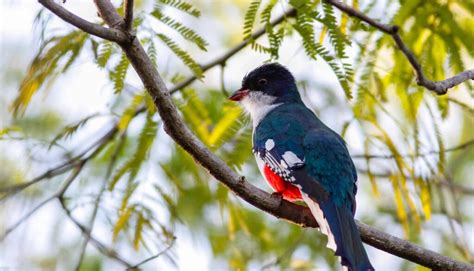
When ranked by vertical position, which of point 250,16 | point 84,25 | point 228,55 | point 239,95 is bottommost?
point 84,25

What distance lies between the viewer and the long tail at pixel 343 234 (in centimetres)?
430

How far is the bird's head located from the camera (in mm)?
6016

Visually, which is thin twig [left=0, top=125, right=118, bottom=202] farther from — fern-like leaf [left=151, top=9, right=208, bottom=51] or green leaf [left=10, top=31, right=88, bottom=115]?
fern-like leaf [left=151, top=9, right=208, bottom=51]

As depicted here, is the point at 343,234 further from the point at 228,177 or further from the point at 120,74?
the point at 120,74

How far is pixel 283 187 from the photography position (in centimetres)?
491

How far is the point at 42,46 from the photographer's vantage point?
16.2 ft

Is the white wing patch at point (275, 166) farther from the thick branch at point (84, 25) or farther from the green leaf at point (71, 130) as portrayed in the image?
the thick branch at point (84, 25)

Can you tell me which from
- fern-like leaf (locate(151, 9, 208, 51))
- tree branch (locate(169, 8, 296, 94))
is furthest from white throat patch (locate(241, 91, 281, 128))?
fern-like leaf (locate(151, 9, 208, 51))

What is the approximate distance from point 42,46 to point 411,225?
4.15 metres

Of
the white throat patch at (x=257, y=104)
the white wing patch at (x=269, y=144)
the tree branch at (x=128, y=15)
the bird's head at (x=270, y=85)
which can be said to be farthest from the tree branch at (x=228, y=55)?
the tree branch at (x=128, y=15)

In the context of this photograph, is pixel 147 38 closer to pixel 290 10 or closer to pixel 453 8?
pixel 290 10

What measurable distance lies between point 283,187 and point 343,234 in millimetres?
649

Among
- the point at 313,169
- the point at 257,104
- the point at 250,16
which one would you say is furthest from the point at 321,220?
the point at 257,104

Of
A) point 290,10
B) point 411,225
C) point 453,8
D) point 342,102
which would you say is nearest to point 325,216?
point 290,10
